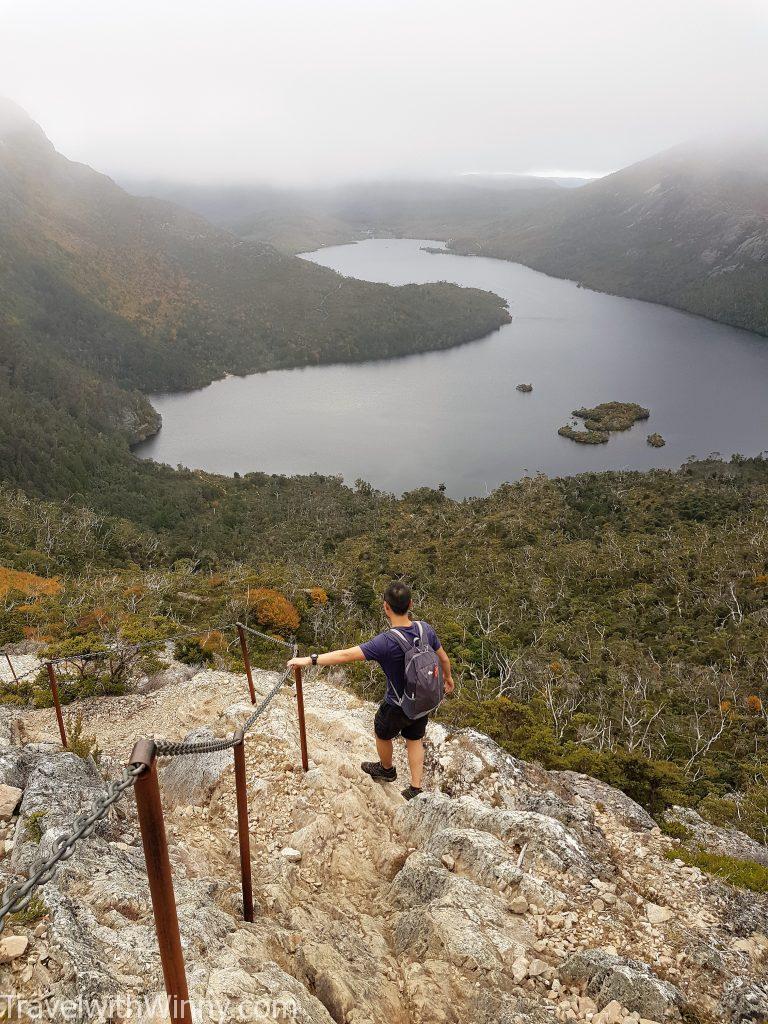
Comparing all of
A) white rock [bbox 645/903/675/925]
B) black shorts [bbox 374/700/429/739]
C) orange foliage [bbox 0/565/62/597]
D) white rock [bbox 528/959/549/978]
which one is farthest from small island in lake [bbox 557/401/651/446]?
white rock [bbox 528/959/549/978]

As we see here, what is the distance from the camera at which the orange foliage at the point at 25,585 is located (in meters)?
19.7

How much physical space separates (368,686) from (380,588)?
91.3 ft

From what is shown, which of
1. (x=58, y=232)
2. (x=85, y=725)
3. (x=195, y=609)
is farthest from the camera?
(x=58, y=232)

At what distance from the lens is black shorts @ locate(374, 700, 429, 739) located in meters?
5.57

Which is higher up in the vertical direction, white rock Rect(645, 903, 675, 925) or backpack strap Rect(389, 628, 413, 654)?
backpack strap Rect(389, 628, 413, 654)

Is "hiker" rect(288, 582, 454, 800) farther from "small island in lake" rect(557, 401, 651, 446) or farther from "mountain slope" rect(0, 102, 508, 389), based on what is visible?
"mountain slope" rect(0, 102, 508, 389)

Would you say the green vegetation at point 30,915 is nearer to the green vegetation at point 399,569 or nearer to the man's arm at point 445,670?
the green vegetation at point 399,569

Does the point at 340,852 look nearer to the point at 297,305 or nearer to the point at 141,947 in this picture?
the point at 141,947

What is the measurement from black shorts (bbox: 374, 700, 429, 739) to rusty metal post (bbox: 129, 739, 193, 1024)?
2.99m

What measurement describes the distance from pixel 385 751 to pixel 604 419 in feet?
381

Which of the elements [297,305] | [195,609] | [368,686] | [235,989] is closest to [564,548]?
[195,609]

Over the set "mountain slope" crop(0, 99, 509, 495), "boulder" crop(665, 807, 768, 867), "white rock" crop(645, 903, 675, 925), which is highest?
"mountain slope" crop(0, 99, 509, 495)

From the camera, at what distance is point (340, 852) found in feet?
18.0

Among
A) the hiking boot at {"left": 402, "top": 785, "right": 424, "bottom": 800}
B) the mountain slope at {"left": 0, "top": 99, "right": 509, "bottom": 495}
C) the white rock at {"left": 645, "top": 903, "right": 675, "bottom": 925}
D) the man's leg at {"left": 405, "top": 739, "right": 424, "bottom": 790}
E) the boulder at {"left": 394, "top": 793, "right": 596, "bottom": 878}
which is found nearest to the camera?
the white rock at {"left": 645, "top": 903, "right": 675, "bottom": 925}
